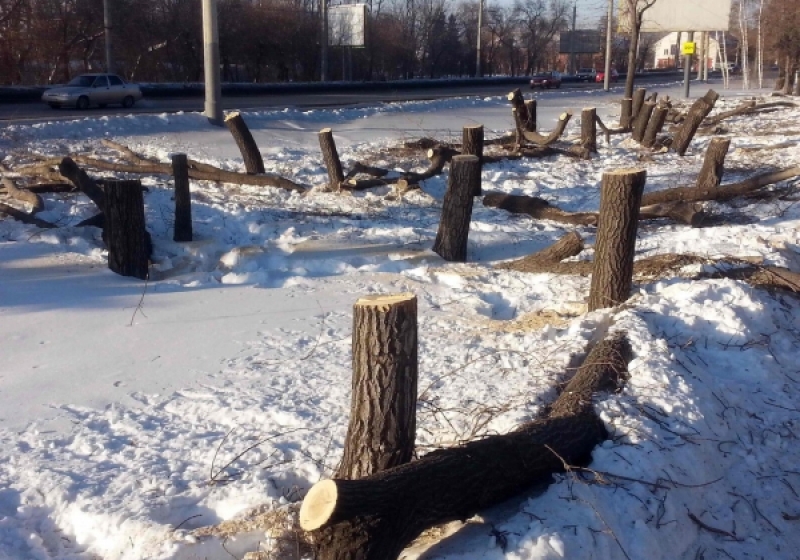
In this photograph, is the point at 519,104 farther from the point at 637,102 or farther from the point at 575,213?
the point at 575,213

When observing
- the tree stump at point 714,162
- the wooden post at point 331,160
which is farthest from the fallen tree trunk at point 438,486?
the wooden post at point 331,160

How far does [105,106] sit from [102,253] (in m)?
22.7

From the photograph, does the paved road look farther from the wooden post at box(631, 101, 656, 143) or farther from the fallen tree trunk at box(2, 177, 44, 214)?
the wooden post at box(631, 101, 656, 143)

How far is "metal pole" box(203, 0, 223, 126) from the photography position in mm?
22078

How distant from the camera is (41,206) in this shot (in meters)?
10.9

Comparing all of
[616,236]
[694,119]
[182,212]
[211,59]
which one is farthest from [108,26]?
[616,236]

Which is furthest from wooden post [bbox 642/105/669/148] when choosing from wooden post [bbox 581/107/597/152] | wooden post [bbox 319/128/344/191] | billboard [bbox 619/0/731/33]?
billboard [bbox 619/0/731/33]

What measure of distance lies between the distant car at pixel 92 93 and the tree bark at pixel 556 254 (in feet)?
76.3

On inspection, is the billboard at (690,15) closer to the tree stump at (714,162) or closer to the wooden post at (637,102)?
the wooden post at (637,102)

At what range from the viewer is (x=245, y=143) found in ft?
45.7

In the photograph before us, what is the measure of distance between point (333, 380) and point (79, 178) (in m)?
4.96

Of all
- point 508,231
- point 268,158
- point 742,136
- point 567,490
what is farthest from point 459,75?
point 567,490

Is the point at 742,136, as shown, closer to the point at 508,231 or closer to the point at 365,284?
the point at 508,231

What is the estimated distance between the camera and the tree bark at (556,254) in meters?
9.27
